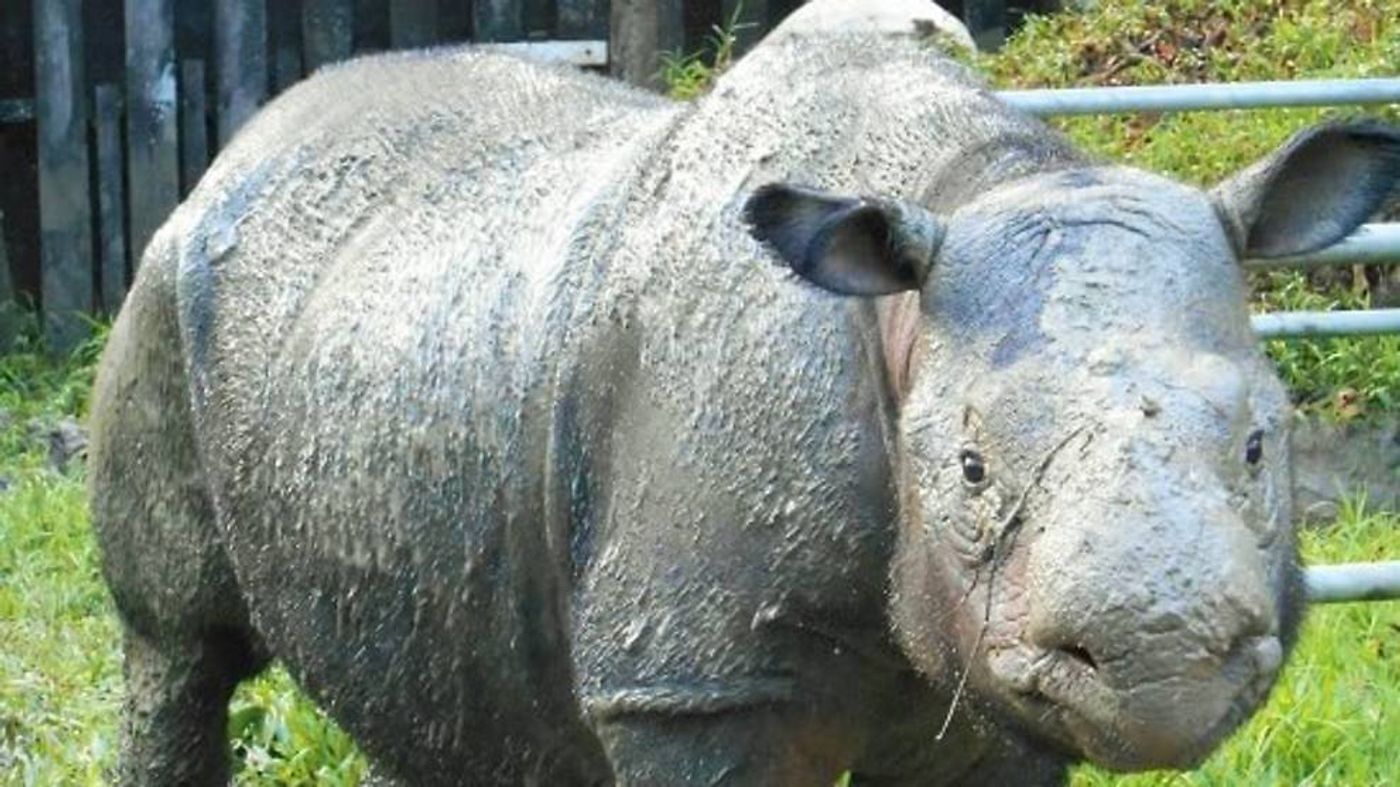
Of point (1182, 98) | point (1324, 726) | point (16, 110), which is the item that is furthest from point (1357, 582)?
point (16, 110)

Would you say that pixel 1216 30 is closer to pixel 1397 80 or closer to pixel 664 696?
pixel 1397 80

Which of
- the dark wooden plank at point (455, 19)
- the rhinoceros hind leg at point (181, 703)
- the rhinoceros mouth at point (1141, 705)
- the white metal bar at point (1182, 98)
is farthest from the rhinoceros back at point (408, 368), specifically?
the dark wooden plank at point (455, 19)

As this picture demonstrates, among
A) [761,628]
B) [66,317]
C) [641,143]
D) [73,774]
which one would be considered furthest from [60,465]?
[761,628]

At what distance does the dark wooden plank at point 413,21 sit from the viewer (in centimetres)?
1266

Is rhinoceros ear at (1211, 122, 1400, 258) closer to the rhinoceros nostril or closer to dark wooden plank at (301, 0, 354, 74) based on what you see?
the rhinoceros nostril

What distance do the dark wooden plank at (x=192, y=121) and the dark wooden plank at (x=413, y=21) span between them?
2.79ft

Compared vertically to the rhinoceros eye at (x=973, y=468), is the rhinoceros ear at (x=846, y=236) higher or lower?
higher

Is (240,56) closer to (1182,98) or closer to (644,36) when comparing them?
(644,36)

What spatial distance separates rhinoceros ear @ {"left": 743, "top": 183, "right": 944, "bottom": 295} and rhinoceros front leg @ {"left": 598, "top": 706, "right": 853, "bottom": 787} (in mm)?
683

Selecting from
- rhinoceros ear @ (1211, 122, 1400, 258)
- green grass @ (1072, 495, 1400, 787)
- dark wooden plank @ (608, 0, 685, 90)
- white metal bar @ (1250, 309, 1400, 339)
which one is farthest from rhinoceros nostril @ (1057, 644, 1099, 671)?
dark wooden plank @ (608, 0, 685, 90)

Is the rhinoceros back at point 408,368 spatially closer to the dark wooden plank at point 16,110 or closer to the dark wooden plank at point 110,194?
the dark wooden plank at point 110,194

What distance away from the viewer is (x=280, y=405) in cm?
520

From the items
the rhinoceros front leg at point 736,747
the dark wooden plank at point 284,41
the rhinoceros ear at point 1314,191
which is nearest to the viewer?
the rhinoceros ear at point 1314,191

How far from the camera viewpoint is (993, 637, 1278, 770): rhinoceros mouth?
11.1 feet
